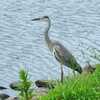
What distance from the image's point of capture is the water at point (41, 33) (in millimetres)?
12453

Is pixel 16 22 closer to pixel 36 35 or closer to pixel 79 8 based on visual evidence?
pixel 36 35

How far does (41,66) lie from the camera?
1259 cm

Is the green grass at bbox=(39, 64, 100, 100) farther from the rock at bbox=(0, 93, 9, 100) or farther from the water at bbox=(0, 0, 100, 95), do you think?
the rock at bbox=(0, 93, 9, 100)

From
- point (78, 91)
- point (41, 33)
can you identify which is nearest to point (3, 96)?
point (78, 91)

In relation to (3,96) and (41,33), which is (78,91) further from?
(41,33)

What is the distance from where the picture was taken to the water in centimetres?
1245

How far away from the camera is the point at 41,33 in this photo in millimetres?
16156

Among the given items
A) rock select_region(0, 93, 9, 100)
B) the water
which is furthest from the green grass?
rock select_region(0, 93, 9, 100)

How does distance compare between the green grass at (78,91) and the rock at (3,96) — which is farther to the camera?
the rock at (3,96)

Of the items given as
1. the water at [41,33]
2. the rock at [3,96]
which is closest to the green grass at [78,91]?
the water at [41,33]

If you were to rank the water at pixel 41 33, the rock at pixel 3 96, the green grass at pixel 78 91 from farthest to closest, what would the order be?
the water at pixel 41 33, the rock at pixel 3 96, the green grass at pixel 78 91

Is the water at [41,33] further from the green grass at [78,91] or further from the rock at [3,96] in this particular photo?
the green grass at [78,91]

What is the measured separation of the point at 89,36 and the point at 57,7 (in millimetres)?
4922

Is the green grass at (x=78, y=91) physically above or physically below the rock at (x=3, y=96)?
above
